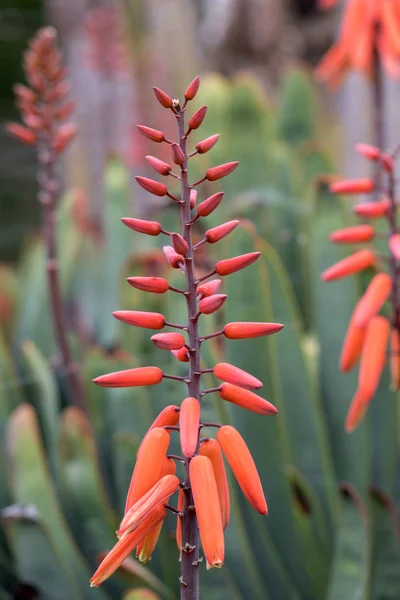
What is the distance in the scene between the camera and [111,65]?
11.9 feet

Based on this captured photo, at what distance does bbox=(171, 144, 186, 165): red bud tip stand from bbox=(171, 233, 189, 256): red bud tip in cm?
6

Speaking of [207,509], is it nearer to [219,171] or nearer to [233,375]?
[233,375]

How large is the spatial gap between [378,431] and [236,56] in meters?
2.63

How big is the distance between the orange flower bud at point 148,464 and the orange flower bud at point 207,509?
0.03 meters

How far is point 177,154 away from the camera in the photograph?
1.96ft

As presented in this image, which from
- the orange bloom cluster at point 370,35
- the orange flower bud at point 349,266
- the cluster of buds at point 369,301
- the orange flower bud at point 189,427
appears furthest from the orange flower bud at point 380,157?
the orange bloom cluster at point 370,35

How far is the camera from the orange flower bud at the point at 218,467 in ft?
2.07

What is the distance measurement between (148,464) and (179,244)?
168mm

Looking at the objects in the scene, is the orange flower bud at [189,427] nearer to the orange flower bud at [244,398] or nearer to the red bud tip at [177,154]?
the orange flower bud at [244,398]

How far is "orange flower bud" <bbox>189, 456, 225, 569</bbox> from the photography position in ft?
1.85

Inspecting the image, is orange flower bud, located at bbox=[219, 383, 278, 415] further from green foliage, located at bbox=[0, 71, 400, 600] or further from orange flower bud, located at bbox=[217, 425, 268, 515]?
green foliage, located at bbox=[0, 71, 400, 600]

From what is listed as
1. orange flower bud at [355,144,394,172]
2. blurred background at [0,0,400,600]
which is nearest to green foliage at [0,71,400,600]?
blurred background at [0,0,400,600]

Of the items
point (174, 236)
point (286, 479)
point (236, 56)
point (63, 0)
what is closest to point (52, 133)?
point (286, 479)

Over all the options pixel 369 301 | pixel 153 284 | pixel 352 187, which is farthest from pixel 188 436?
pixel 352 187
